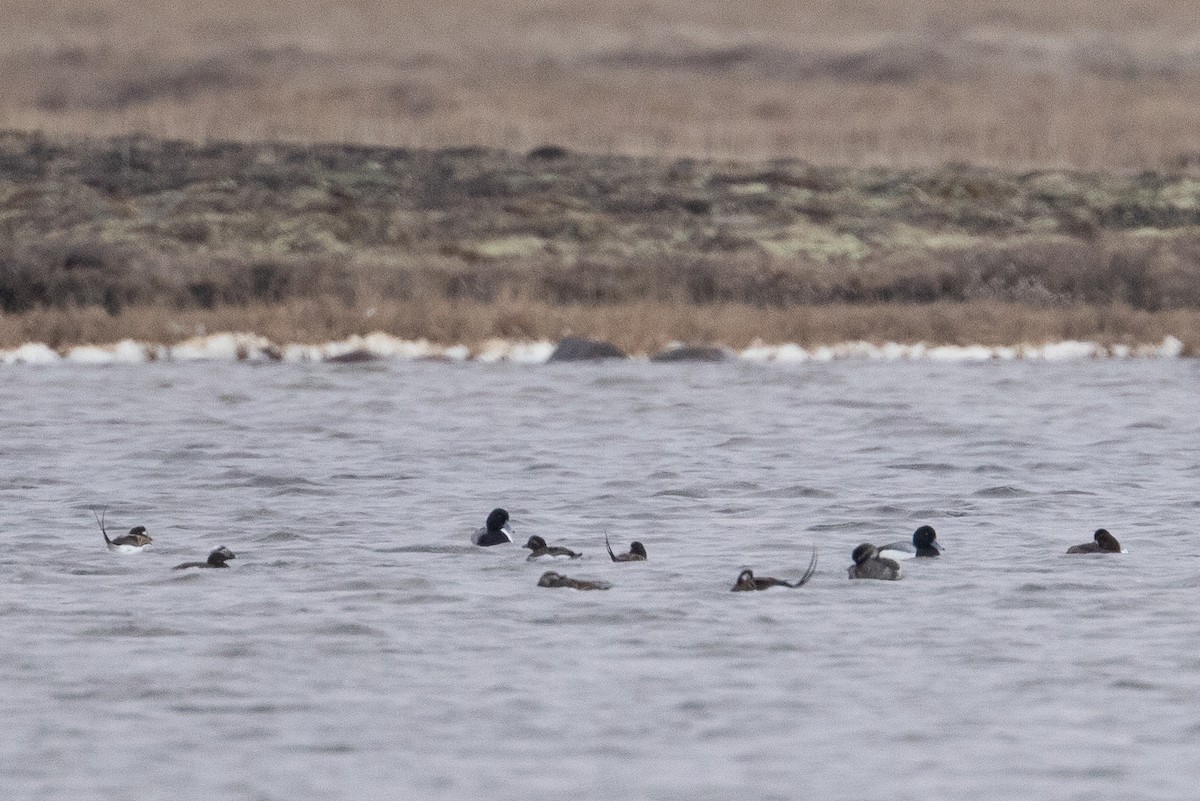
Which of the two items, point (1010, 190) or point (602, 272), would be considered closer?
point (602, 272)

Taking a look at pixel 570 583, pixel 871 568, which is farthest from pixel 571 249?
pixel 570 583

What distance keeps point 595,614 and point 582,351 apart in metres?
22.8

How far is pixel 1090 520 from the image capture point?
20656 mm

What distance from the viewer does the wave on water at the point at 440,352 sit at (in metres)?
37.6

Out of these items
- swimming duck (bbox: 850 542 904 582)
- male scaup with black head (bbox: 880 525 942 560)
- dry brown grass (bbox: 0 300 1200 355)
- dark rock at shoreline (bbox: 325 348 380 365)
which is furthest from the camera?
dry brown grass (bbox: 0 300 1200 355)

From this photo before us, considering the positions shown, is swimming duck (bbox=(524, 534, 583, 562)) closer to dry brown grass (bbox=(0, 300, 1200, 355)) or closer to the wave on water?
the wave on water

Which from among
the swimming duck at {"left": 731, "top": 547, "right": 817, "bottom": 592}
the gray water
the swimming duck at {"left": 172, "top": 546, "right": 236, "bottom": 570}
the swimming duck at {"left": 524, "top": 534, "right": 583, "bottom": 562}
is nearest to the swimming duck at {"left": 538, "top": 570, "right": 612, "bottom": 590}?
the gray water

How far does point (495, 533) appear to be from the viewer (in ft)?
60.8

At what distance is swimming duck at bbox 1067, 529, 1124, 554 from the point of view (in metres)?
17.8

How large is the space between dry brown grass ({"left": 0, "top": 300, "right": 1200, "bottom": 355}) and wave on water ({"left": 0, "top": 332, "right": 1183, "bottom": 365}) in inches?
5.0

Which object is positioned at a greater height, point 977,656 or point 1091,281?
point 1091,281

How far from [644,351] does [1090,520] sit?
18913 millimetres

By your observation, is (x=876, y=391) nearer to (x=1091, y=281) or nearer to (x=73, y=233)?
(x=1091, y=281)

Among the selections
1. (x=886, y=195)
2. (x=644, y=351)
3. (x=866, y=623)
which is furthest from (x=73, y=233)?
(x=866, y=623)
